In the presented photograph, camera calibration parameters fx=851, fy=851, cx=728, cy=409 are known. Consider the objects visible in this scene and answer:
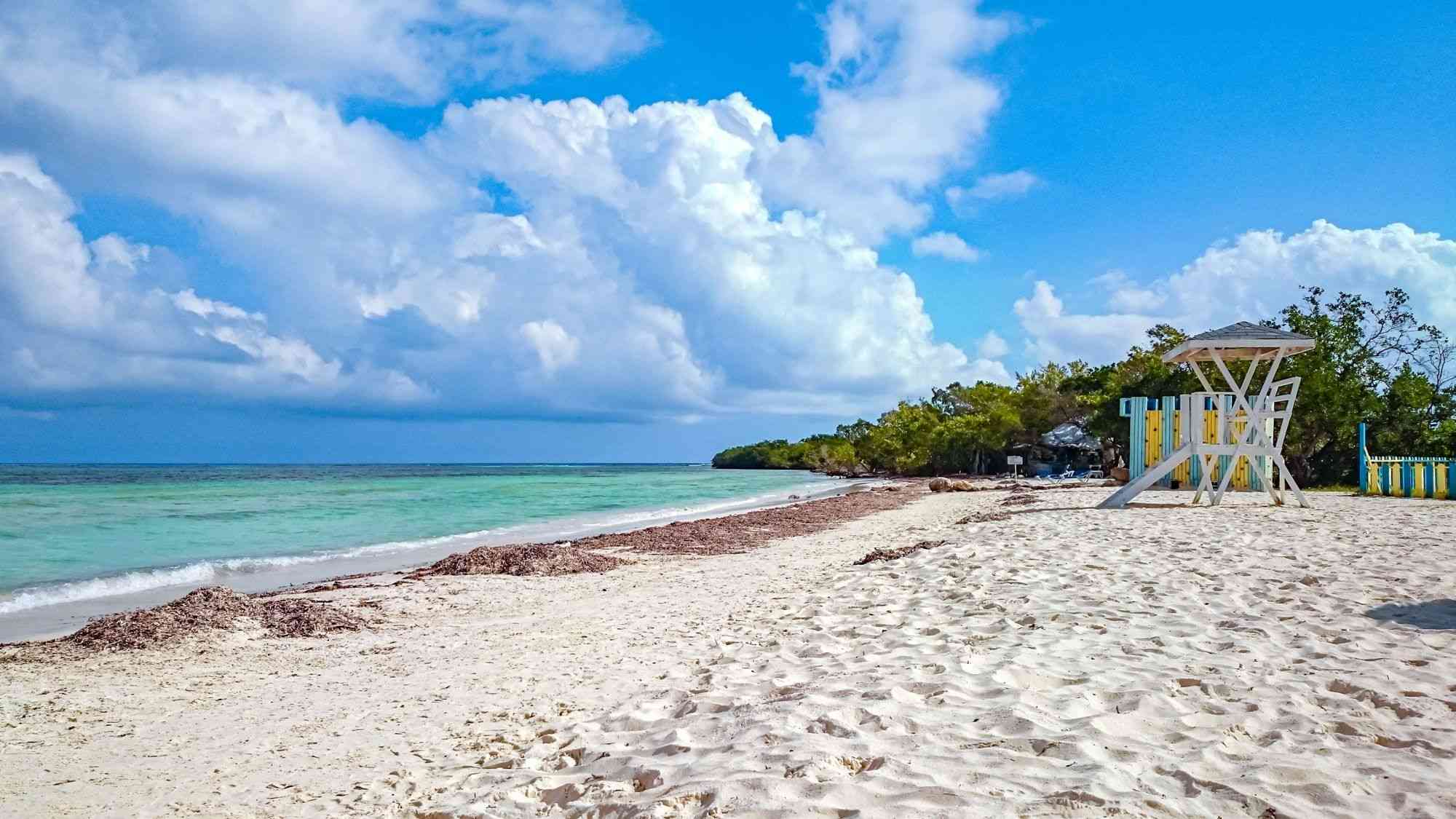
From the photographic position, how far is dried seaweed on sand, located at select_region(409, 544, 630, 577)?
440 inches

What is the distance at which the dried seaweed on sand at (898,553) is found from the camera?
9.48m

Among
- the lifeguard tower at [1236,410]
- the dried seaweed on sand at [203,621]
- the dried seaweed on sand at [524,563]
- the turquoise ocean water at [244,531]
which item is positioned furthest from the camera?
the lifeguard tower at [1236,410]

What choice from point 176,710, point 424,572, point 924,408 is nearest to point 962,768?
point 176,710

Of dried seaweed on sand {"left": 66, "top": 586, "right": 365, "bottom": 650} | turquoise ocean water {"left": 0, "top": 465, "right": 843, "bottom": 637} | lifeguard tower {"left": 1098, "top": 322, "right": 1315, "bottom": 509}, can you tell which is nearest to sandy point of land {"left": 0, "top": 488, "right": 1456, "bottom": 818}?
dried seaweed on sand {"left": 66, "top": 586, "right": 365, "bottom": 650}

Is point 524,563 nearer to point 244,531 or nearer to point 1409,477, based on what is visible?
point 244,531

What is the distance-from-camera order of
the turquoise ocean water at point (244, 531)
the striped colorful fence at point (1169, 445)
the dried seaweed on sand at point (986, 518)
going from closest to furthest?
1. the turquoise ocean water at point (244, 531)
2. the dried seaweed on sand at point (986, 518)
3. the striped colorful fence at point (1169, 445)

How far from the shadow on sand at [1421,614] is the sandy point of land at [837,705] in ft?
0.09

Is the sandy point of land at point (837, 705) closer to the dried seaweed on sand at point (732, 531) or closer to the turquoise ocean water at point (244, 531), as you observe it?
the turquoise ocean water at point (244, 531)

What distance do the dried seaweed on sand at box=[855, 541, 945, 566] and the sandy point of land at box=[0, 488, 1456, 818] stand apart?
139cm

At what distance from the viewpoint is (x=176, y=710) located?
16.4ft

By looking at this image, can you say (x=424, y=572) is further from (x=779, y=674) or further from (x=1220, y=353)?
(x=1220, y=353)

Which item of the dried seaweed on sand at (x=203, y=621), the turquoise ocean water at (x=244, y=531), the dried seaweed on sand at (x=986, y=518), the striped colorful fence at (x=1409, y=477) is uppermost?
the striped colorful fence at (x=1409, y=477)

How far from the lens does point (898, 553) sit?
9.77 meters

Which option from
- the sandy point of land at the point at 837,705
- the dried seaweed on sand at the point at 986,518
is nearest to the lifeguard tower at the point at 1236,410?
the dried seaweed on sand at the point at 986,518
